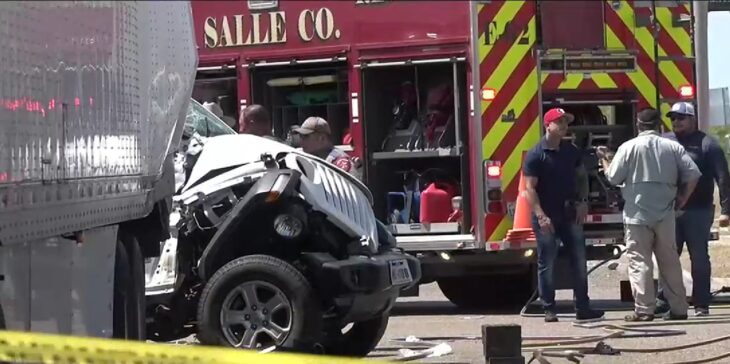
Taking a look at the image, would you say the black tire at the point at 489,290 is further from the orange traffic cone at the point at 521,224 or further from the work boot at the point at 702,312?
the work boot at the point at 702,312

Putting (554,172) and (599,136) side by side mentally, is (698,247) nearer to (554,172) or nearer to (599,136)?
(554,172)

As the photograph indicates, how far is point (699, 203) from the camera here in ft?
37.8

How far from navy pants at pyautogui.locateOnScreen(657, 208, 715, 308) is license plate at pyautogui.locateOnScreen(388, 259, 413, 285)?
340 centimetres

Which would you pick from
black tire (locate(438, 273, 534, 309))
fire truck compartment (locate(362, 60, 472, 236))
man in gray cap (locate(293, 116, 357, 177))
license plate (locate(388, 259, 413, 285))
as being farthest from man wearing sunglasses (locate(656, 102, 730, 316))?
license plate (locate(388, 259, 413, 285))

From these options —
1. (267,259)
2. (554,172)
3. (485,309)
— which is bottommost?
(485,309)

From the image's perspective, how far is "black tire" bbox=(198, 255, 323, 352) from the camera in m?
7.90

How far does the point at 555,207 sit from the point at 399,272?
312 centimetres

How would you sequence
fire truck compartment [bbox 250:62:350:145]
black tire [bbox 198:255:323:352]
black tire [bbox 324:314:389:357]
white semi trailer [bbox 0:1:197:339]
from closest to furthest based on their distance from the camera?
1. white semi trailer [bbox 0:1:197:339]
2. black tire [bbox 198:255:323:352]
3. black tire [bbox 324:314:389:357]
4. fire truck compartment [bbox 250:62:350:145]

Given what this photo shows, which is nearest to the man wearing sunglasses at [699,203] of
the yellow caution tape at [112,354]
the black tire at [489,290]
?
the black tire at [489,290]

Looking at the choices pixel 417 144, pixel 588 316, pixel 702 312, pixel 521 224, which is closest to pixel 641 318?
pixel 588 316

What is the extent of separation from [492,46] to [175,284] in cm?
496

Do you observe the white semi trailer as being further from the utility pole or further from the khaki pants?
the utility pole

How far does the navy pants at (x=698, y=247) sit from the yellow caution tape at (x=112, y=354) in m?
8.86

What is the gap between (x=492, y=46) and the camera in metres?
12.3
